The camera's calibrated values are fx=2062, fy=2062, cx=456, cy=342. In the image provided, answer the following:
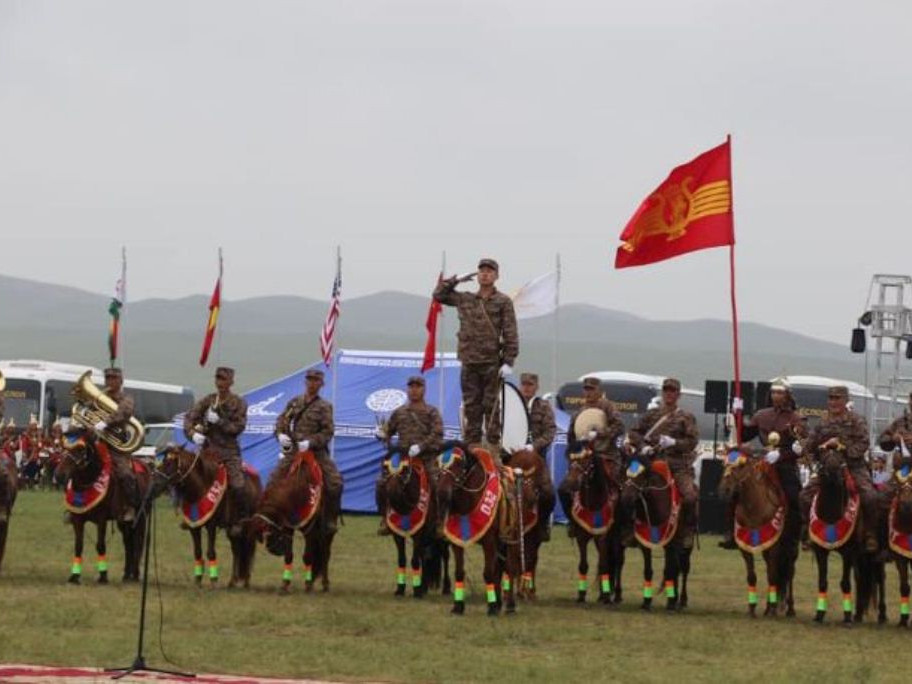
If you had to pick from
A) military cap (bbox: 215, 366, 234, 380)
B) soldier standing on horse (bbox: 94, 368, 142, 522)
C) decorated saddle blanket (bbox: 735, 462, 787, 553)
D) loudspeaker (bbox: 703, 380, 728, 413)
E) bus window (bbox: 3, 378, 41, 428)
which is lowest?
decorated saddle blanket (bbox: 735, 462, 787, 553)

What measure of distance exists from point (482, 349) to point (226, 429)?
405 centimetres

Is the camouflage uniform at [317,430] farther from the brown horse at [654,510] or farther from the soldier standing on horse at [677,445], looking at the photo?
the soldier standing on horse at [677,445]

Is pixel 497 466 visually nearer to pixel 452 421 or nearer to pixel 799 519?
pixel 799 519

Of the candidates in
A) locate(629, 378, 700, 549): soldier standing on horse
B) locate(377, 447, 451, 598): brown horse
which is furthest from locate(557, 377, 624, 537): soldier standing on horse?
locate(377, 447, 451, 598): brown horse

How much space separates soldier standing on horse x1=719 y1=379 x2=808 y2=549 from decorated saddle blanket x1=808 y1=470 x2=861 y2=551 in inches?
25.6

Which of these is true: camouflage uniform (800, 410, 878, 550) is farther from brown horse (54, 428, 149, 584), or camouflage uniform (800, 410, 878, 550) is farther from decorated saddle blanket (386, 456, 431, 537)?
brown horse (54, 428, 149, 584)

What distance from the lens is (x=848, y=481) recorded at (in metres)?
20.0

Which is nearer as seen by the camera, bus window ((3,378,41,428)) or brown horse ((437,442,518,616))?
brown horse ((437,442,518,616))

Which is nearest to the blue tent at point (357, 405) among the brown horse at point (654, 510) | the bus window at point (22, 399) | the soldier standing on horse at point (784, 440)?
the brown horse at point (654, 510)

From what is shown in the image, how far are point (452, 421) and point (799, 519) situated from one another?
55.7 ft

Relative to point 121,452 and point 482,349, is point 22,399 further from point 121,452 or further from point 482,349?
point 482,349

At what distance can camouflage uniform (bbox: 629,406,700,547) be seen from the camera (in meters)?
21.4

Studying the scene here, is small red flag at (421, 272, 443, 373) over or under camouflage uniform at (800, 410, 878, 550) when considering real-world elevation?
over

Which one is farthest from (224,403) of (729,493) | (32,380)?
(32,380)
